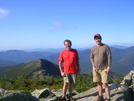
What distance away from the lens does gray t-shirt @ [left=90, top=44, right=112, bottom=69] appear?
21.6 ft

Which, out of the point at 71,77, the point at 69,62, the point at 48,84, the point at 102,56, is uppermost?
the point at 102,56

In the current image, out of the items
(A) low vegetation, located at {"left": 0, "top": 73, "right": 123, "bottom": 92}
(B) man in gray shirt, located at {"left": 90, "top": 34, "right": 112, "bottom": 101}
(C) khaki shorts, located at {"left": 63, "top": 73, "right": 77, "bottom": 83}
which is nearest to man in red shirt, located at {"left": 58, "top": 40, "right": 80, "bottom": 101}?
(C) khaki shorts, located at {"left": 63, "top": 73, "right": 77, "bottom": 83}

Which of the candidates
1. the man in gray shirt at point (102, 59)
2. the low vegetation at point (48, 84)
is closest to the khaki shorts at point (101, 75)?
the man in gray shirt at point (102, 59)

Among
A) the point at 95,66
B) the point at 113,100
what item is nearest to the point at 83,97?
the point at 113,100

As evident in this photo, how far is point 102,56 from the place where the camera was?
6652 millimetres

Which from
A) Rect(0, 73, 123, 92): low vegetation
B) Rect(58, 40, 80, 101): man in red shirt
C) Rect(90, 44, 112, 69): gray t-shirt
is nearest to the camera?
Rect(90, 44, 112, 69): gray t-shirt

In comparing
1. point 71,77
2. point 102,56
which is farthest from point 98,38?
point 71,77

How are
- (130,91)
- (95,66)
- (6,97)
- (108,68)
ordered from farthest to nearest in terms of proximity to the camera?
(130,91)
(95,66)
(108,68)
(6,97)

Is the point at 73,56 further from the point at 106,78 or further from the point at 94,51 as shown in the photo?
the point at 106,78

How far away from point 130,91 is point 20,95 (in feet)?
19.3

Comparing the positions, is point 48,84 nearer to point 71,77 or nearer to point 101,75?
point 71,77

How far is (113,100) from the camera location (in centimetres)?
716

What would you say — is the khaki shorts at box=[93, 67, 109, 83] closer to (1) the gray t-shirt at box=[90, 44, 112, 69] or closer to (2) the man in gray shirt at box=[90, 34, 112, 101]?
(2) the man in gray shirt at box=[90, 34, 112, 101]

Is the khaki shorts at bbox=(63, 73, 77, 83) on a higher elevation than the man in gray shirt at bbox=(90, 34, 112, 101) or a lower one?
lower
